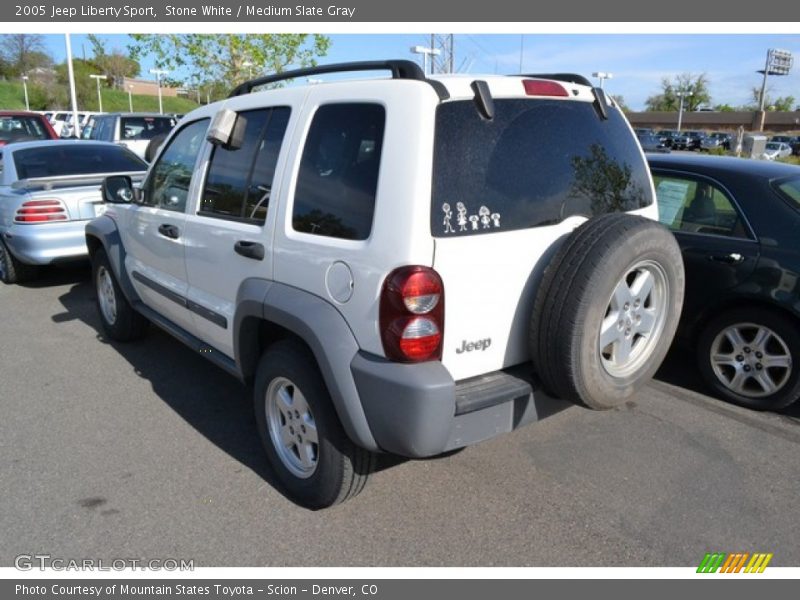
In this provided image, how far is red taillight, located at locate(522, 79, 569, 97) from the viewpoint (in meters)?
2.86

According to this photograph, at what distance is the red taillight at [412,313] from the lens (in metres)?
2.43

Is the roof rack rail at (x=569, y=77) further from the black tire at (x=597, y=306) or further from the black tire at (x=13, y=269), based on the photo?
the black tire at (x=13, y=269)

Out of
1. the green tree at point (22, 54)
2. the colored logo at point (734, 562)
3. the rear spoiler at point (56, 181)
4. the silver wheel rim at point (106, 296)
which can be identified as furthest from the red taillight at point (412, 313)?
the green tree at point (22, 54)

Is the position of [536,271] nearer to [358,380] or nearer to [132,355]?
[358,380]

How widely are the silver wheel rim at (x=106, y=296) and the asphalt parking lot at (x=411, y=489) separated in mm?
981

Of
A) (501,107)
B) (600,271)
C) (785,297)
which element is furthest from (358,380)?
(785,297)

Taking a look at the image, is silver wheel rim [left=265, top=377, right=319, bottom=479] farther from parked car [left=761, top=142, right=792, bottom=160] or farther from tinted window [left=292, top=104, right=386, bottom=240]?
parked car [left=761, top=142, right=792, bottom=160]

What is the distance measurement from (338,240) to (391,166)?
40 centimetres

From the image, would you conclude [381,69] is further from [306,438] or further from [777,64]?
[777,64]

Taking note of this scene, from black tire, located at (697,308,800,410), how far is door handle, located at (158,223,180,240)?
350 cm

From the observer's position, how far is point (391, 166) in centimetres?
250

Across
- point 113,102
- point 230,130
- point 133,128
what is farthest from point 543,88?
point 113,102

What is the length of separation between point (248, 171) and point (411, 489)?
72.7 inches

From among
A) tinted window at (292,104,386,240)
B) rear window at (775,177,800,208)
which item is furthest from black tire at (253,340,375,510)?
rear window at (775,177,800,208)
